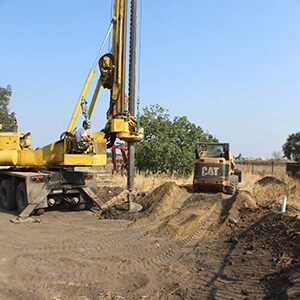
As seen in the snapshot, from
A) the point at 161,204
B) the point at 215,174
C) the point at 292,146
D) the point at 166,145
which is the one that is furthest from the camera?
the point at 292,146

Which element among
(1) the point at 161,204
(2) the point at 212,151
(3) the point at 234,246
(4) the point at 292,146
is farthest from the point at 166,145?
(4) the point at 292,146

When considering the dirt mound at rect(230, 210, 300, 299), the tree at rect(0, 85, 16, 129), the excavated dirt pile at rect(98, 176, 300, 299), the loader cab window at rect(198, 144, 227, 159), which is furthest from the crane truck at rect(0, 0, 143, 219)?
the tree at rect(0, 85, 16, 129)

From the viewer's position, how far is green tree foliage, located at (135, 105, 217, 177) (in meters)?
24.2

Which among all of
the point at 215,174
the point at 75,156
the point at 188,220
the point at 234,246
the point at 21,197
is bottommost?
the point at 234,246

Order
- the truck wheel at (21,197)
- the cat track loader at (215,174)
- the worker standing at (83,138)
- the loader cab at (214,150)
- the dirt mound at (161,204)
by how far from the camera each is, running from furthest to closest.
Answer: the loader cab at (214,150) < the cat track loader at (215,174) < the truck wheel at (21,197) < the worker standing at (83,138) < the dirt mound at (161,204)

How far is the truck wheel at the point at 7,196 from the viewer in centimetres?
1228

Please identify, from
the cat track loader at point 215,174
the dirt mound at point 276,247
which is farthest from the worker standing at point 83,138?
the cat track loader at point 215,174

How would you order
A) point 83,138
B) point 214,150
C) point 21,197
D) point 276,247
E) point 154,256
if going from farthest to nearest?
point 214,150
point 21,197
point 83,138
point 154,256
point 276,247

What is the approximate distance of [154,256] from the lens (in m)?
7.07

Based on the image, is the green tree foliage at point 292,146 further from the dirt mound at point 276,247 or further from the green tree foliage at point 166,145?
the dirt mound at point 276,247

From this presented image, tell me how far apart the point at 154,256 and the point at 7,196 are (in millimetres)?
7104

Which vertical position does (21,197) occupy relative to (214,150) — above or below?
below

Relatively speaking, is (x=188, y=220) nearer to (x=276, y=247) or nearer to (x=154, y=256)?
(x=154, y=256)

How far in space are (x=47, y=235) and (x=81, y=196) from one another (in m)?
3.49
